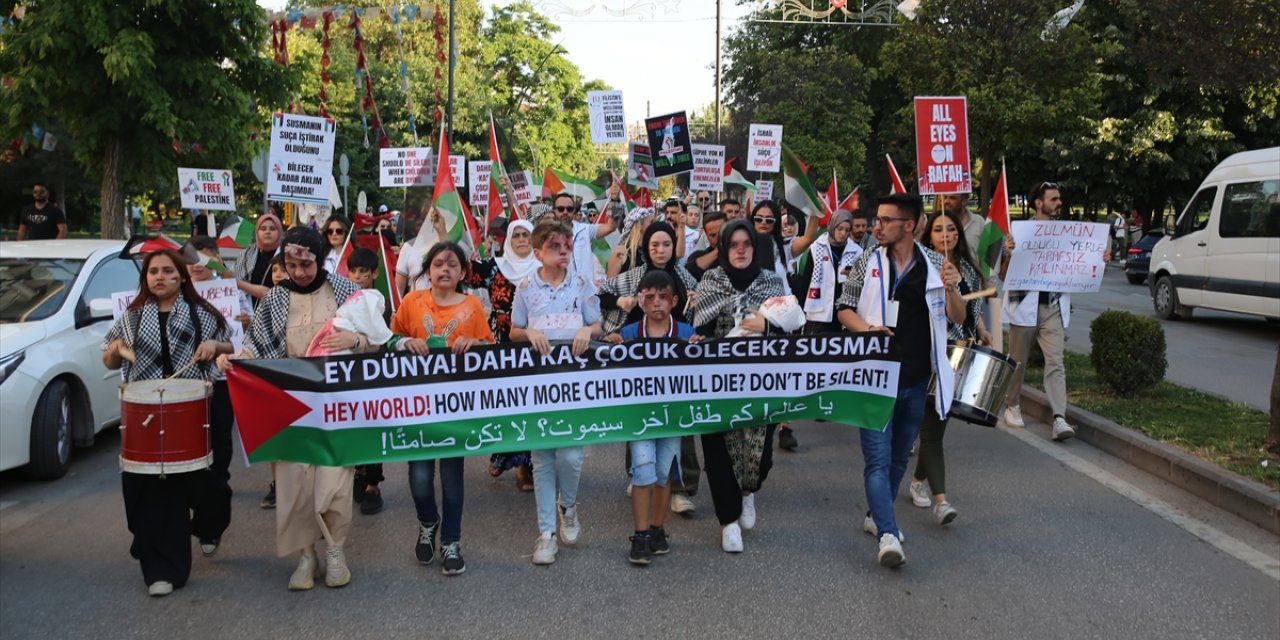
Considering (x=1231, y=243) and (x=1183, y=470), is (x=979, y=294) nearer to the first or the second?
(x=1183, y=470)

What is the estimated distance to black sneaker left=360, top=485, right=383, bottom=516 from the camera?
6469 mm

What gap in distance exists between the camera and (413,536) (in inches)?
235

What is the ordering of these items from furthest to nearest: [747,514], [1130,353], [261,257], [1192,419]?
[1130,353]
[1192,419]
[261,257]
[747,514]

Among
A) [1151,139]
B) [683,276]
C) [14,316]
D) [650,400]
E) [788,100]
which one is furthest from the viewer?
[788,100]

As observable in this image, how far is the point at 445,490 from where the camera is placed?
5.42m

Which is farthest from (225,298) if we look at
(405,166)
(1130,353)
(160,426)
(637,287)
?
(405,166)

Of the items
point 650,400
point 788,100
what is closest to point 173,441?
point 650,400

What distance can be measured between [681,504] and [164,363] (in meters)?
2.91

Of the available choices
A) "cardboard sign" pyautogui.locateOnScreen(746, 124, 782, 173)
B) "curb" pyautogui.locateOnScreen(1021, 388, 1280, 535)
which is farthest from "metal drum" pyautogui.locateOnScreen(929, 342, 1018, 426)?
"cardboard sign" pyautogui.locateOnScreen(746, 124, 782, 173)

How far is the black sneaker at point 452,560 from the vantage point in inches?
209

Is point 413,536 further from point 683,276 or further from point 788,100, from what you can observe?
point 788,100

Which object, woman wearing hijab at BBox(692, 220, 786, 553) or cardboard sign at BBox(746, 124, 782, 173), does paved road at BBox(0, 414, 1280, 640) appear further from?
cardboard sign at BBox(746, 124, 782, 173)

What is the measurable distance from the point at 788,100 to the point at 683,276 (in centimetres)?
3264

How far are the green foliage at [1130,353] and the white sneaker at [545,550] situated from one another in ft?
19.5
